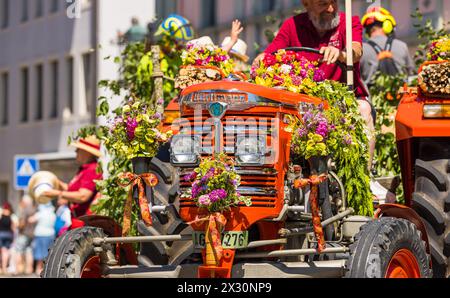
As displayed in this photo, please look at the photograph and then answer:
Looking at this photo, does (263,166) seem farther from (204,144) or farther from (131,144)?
(131,144)

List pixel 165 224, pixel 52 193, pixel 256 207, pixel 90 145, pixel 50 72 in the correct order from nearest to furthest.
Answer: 1. pixel 256 207
2. pixel 165 224
3. pixel 90 145
4. pixel 52 193
5. pixel 50 72

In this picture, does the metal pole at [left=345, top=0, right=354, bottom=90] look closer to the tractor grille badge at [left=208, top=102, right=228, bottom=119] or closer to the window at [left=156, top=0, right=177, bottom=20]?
the tractor grille badge at [left=208, top=102, right=228, bottom=119]

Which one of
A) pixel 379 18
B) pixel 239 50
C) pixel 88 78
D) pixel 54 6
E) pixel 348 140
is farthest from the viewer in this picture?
pixel 54 6

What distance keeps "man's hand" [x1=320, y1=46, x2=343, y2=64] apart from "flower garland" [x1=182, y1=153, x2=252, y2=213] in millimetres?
1932

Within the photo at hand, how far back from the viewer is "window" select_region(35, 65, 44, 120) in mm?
48219

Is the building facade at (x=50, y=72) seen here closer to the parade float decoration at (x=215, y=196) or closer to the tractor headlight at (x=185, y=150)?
the tractor headlight at (x=185, y=150)

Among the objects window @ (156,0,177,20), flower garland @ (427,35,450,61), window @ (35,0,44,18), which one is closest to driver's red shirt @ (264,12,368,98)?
flower garland @ (427,35,450,61)

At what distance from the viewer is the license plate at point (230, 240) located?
1013 cm

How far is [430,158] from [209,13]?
98.0 feet

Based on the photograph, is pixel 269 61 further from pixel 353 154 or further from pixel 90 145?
pixel 90 145

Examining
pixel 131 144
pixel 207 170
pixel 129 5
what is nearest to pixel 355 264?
pixel 207 170

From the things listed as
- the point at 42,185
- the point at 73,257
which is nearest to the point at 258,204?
the point at 73,257

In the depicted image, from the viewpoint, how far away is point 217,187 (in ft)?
33.2

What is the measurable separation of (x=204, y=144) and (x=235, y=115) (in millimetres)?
270
